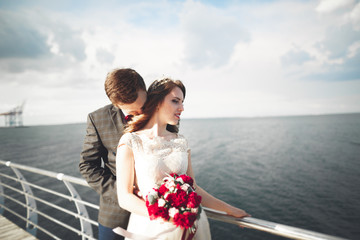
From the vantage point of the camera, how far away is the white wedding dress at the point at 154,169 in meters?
1.43

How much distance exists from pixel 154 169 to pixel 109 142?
1.82 ft

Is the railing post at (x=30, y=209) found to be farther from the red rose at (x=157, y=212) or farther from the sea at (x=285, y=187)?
the sea at (x=285, y=187)

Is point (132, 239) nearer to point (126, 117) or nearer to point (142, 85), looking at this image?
point (126, 117)

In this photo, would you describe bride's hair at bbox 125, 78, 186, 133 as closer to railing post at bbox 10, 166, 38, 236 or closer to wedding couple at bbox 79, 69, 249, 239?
wedding couple at bbox 79, 69, 249, 239

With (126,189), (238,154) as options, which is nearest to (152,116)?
(126,189)

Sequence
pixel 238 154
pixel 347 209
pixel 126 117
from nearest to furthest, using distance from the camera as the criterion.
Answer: pixel 126 117 → pixel 347 209 → pixel 238 154

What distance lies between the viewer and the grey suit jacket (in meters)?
1.78

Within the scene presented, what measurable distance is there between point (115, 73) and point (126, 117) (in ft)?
1.47

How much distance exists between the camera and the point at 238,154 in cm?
3506

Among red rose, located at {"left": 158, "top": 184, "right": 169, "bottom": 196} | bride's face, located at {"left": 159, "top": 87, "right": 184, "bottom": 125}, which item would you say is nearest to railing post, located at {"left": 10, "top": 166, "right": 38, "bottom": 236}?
bride's face, located at {"left": 159, "top": 87, "right": 184, "bottom": 125}

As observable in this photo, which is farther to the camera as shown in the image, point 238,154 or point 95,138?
point 238,154

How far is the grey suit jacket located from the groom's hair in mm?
264

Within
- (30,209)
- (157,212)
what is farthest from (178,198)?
(30,209)

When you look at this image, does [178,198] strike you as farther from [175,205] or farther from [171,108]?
[171,108]
